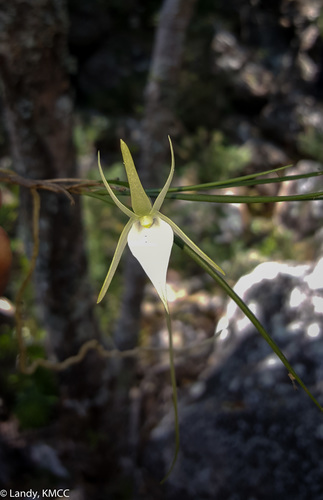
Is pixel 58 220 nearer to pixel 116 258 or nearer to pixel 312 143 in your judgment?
pixel 116 258

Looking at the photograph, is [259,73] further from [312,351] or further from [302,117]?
[312,351]

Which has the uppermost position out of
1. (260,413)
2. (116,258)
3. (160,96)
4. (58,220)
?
(160,96)

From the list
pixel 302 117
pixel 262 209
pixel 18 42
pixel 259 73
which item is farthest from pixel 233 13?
pixel 18 42

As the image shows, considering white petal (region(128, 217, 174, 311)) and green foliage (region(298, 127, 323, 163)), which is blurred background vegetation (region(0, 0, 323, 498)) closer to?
green foliage (region(298, 127, 323, 163))

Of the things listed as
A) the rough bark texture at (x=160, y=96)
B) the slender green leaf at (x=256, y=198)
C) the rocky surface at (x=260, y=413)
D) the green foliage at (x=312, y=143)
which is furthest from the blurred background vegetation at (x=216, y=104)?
the slender green leaf at (x=256, y=198)

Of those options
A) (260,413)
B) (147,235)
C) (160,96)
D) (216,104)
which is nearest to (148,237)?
(147,235)

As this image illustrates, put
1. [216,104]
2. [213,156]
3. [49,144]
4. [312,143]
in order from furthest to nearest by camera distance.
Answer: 1. [216,104]
2. [312,143]
3. [213,156]
4. [49,144]
